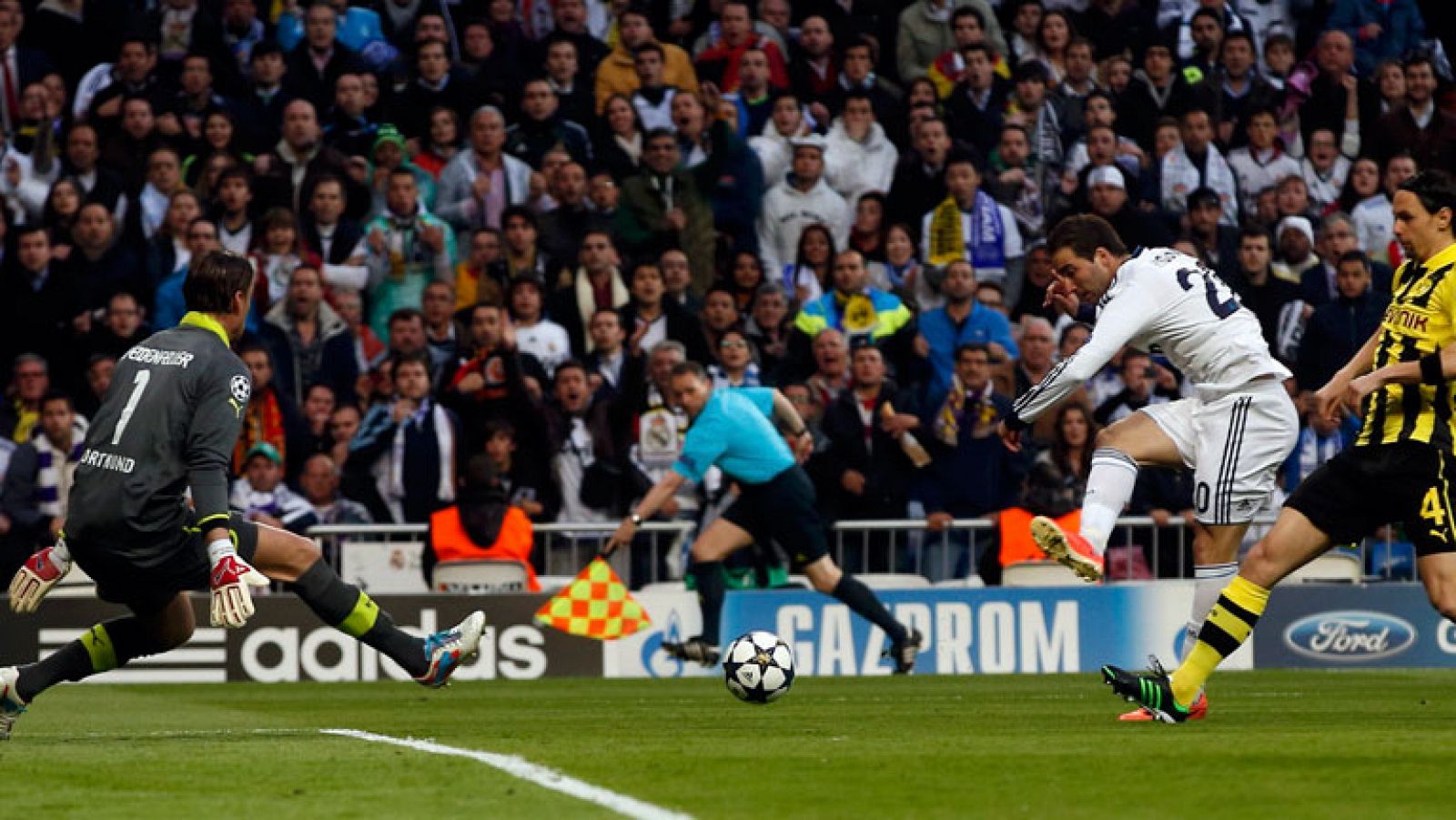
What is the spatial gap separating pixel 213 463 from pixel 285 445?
879cm

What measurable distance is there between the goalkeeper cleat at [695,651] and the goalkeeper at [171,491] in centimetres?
670

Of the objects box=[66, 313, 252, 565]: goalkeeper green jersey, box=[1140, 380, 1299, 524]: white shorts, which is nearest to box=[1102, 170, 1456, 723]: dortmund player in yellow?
box=[1140, 380, 1299, 524]: white shorts

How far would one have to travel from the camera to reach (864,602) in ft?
51.8

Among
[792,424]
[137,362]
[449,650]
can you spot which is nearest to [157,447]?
[137,362]

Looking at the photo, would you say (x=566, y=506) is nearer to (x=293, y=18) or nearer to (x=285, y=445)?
(x=285, y=445)

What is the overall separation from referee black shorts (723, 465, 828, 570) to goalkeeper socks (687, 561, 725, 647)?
→ 0.50m

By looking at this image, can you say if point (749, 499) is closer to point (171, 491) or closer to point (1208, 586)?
point (1208, 586)

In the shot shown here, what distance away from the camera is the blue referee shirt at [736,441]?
15.7m

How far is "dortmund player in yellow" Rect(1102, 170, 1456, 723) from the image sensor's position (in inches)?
366

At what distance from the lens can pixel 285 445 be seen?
58.1ft

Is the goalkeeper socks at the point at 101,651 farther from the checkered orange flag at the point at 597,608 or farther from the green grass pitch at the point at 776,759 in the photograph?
the checkered orange flag at the point at 597,608

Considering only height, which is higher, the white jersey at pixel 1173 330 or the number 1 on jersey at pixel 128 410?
the white jersey at pixel 1173 330

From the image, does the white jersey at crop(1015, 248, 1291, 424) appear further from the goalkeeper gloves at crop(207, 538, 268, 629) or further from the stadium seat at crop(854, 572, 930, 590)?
the stadium seat at crop(854, 572, 930, 590)

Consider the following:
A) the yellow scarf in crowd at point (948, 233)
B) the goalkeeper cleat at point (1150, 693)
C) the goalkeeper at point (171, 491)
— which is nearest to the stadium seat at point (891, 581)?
the yellow scarf in crowd at point (948, 233)
